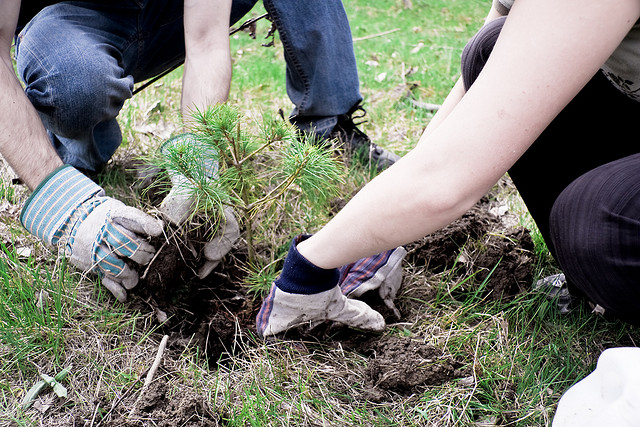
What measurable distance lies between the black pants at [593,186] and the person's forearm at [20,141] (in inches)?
48.4

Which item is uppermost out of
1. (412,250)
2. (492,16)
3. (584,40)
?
(584,40)

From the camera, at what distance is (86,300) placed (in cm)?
145

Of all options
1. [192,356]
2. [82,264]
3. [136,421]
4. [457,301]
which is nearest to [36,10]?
[82,264]

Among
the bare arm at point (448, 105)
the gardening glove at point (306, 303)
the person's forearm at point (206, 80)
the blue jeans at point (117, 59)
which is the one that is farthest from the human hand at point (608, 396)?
the blue jeans at point (117, 59)

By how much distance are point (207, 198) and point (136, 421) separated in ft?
1.79

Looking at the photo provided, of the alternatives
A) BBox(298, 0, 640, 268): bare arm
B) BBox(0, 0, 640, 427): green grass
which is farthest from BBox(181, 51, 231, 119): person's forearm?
BBox(298, 0, 640, 268): bare arm

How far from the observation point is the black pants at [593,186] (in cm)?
102

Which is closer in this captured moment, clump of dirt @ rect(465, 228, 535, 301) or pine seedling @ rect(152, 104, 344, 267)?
pine seedling @ rect(152, 104, 344, 267)

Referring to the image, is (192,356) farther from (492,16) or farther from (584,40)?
(492,16)

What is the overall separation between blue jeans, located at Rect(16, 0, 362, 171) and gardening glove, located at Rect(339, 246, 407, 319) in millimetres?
937

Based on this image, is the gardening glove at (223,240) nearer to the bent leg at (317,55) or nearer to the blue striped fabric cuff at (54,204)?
the blue striped fabric cuff at (54,204)

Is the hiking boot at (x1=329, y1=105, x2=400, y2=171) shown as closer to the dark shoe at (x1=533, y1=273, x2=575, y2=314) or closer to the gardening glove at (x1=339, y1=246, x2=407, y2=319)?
the gardening glove at (x1=339, y1=246, x2=407, y2=319)

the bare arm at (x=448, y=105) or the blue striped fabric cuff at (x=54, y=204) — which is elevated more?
the bare arm at (x=448, y=105)

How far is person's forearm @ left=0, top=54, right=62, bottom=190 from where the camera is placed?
4.75 ft
